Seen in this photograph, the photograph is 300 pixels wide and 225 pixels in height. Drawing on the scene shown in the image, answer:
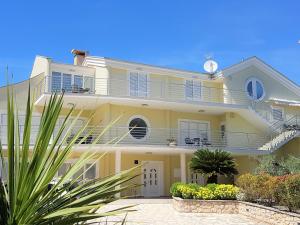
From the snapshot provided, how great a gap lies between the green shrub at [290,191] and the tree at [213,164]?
24.5 ft

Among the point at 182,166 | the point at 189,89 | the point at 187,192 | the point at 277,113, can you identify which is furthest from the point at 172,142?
the point at 277,113

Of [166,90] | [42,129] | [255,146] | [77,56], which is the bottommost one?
[42,129]

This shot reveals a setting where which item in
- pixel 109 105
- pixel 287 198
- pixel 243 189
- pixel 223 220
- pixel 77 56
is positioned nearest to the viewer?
pixel 287 198

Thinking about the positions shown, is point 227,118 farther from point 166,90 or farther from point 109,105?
point 109,105

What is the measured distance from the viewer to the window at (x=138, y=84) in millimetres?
28516

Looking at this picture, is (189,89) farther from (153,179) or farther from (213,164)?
(213,164)

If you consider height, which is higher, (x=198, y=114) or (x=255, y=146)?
(x=198, y=114)

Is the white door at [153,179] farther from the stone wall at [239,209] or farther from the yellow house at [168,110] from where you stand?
the stone wall at [239,209]

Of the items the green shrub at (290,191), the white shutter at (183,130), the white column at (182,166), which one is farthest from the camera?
the white shutter at (183,130)

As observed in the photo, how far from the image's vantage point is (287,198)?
48.6ft

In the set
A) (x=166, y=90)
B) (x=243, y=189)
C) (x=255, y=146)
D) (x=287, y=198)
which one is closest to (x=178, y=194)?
(x=243, y=189)

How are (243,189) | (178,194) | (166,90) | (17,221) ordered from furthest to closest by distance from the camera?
(166,90), (178,194), (243,189), (17,221)

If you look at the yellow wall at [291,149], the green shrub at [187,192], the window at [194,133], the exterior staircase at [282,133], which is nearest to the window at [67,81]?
the window at [194,133]

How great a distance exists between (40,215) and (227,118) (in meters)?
28.4
